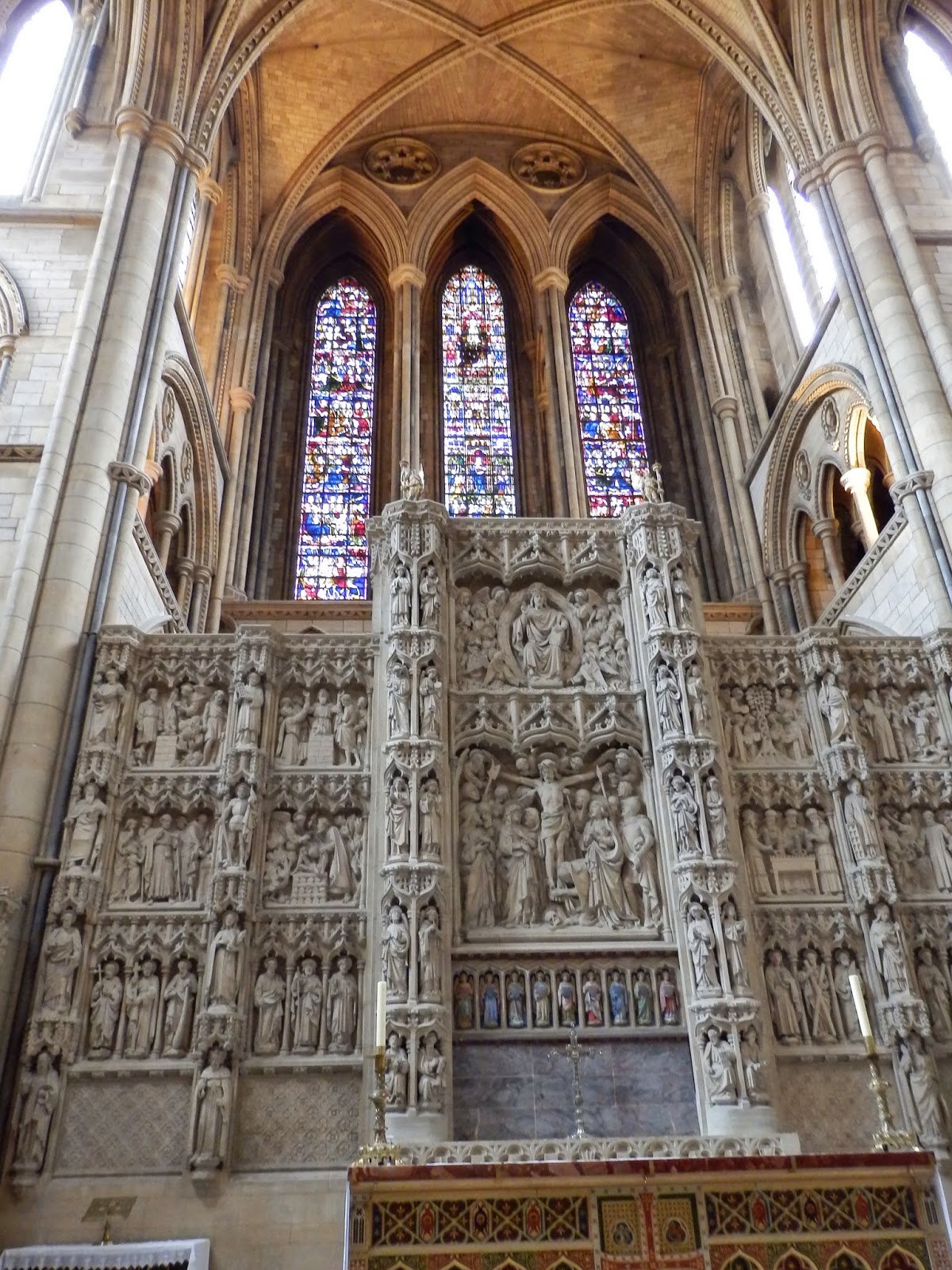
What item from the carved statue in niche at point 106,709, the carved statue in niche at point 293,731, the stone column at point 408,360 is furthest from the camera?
the stone column at point 408,360

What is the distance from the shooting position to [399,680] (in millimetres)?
10406

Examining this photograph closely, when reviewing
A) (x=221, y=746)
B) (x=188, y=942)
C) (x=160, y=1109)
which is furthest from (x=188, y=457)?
(x=160, y=1109)

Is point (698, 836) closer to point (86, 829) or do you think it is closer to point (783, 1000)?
point (783, 1000)

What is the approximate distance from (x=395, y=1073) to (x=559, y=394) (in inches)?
516

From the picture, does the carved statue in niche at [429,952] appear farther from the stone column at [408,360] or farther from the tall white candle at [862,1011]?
the stone column at [408,360]

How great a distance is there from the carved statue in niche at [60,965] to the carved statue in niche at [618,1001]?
4.31 m

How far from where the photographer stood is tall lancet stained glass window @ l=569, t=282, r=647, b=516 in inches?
768

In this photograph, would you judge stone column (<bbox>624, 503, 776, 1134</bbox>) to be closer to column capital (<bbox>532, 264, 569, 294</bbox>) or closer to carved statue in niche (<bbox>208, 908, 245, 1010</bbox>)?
carved statue in niche (<bbox>208, 908, 245, 1010</bbox>)

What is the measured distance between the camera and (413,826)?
31.7 ft

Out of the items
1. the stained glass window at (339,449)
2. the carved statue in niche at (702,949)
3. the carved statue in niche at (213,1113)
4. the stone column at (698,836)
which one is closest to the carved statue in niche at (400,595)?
the stone column at (698,836)

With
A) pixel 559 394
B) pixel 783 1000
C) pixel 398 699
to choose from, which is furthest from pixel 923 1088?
pixel 559 394

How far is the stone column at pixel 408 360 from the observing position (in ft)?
61.7

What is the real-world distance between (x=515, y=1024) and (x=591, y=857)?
5.35 feet

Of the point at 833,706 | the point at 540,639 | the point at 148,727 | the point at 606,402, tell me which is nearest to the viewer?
the point at 148,727
